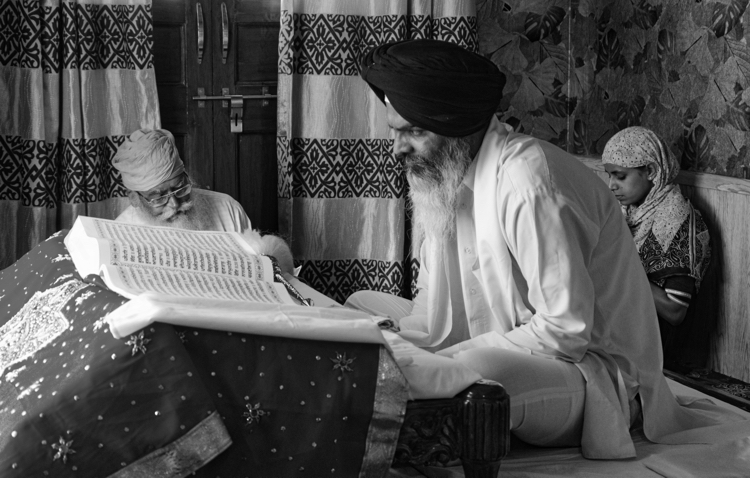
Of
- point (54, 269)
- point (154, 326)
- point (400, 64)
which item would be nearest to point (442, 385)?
point (154, 326)

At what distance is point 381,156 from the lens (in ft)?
14.3

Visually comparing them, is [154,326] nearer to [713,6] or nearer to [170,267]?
[170,267]

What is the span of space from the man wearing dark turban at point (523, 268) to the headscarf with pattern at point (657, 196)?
1.40 m

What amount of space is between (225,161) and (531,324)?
2.51 metres

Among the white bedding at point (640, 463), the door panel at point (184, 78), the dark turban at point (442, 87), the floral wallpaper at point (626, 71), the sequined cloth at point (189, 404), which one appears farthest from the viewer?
the door panel at point (184, 78)

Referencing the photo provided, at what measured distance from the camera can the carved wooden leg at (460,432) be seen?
1529mm

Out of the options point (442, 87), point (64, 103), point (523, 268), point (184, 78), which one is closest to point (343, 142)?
point (184, 78)

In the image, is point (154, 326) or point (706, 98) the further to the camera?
point (706, 98)

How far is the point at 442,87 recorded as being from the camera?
2.30 m

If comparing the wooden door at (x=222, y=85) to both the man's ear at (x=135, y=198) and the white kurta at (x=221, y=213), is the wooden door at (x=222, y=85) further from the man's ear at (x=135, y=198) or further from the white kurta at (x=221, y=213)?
the man's ear at (x=135, y=198)

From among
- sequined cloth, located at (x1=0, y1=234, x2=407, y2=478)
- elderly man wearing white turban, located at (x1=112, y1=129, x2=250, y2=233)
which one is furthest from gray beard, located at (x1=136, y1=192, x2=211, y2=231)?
sequined cloth, located at (x1=0, y1=234, x2=407, y2=478)

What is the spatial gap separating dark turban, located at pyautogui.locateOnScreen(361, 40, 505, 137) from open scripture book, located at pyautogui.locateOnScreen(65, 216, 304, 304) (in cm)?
58

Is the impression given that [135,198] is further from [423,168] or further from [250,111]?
[423,168]

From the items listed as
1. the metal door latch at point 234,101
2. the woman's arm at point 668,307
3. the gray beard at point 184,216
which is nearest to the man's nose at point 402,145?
the gray beard at point 184,216
